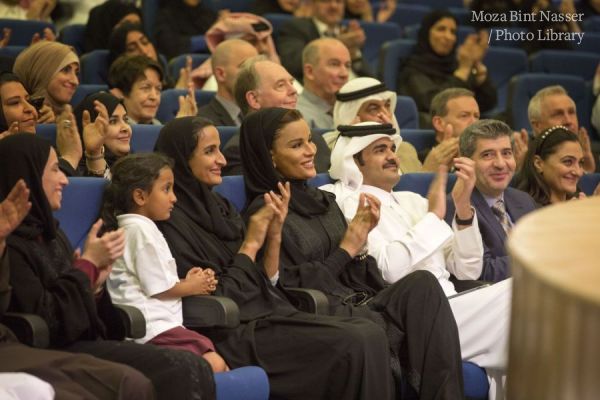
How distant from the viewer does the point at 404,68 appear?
→ 6605mm

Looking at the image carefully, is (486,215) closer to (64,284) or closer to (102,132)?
(102,132)

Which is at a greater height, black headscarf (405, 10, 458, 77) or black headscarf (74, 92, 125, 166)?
black headscarf (74, 92, 125, 166)

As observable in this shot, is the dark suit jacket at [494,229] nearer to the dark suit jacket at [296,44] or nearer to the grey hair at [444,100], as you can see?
the grey hair at [444,100]

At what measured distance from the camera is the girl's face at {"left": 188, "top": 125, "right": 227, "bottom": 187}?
12.2 feet

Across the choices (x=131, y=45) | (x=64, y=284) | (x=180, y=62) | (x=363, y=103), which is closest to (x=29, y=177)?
(x=64, y=284)

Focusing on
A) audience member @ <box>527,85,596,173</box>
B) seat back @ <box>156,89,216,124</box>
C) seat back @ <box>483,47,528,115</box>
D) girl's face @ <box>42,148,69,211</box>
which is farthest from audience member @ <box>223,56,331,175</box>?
seat back @ <box>483,47,528,115</box>

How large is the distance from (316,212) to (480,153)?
2.64 feet

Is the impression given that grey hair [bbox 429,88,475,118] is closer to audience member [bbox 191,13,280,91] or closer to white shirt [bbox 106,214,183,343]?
audience member [bbox 191,13,280,91]

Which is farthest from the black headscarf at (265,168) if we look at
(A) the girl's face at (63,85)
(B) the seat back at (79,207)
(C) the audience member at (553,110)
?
(C) the audience member at (553,110)

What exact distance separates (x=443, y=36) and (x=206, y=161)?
3374mm

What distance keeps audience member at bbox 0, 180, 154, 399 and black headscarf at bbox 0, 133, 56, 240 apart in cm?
15

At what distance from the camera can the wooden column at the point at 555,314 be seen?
1459mm

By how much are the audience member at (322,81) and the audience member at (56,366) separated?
2.73 m

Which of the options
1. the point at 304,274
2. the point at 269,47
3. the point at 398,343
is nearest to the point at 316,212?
Answer: the point at 304,274
